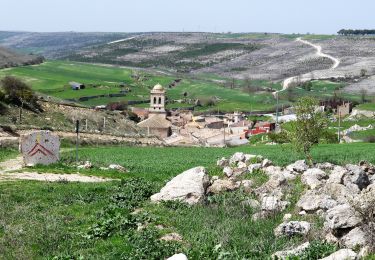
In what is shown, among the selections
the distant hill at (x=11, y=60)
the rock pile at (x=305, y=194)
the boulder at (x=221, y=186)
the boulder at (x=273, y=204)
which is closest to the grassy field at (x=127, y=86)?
the distant hill at (x=11, y=60)

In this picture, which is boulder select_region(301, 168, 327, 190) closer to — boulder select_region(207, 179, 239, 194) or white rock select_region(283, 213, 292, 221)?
boulder select_region(207, 179, 239, 194)

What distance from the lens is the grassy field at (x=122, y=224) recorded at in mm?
14188

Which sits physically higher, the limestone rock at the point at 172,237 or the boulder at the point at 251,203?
the limestone rock at the point at 172,237

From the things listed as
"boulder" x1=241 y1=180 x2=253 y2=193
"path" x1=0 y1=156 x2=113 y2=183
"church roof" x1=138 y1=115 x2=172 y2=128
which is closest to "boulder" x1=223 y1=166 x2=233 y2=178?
"boulder" x1=241 y1=180 x2=253 y2=193

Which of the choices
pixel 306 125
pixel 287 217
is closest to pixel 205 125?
pixel 306 125

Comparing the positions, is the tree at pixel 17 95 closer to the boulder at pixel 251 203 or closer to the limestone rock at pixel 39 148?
the limestone rock at pixel 39 148

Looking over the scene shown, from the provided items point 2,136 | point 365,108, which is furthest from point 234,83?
point 2,136

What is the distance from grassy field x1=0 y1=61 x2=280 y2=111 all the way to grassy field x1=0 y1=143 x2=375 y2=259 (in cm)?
10553

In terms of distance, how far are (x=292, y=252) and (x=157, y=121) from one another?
245 ft

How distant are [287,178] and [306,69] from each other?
175983 millimetres

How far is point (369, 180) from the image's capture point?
23.3 meters

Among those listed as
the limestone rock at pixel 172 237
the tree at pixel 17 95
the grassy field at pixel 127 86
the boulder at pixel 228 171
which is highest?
the limestone rock at pixel 172 237

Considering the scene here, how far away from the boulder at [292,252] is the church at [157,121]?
66.9 m

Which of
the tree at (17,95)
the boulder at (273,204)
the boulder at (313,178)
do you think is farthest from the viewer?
the tree at (17,95)
